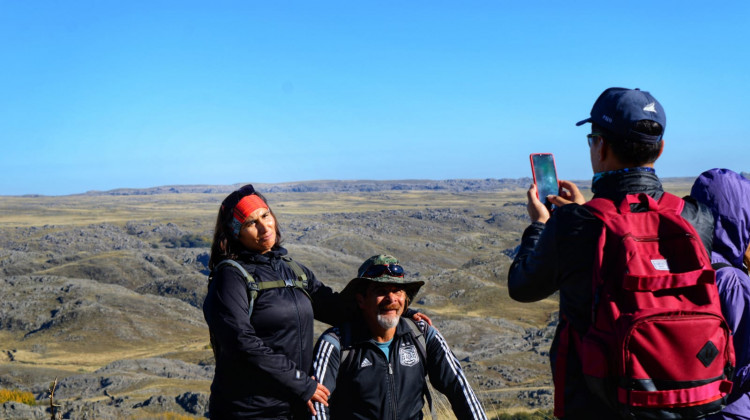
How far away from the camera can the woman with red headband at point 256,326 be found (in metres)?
3.31

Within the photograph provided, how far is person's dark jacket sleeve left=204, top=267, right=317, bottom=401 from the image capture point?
3277 millimetres

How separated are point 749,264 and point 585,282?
122 cm

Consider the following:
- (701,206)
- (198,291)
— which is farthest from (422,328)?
(198,291)

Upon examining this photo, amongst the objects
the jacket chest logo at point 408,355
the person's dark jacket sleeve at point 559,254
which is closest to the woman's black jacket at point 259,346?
the jacket chest logo at point 408,355

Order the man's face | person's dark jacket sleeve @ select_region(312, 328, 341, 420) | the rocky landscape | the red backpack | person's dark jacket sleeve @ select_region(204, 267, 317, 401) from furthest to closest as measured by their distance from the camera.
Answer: the rocky landscape
the man's face
person's dark jacket sleeve @ select_region(312, 328, 341, 420)
person's dark jacket sleeve @ select_region(204, 267, 317, 401)
the red backpack

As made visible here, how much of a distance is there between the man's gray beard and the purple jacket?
1589 mm

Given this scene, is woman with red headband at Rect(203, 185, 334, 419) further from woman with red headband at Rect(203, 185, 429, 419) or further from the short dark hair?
the short dark hair

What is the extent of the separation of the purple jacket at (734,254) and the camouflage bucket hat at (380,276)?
154 cm

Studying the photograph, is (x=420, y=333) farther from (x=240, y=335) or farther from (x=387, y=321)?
(x=240, y=335)

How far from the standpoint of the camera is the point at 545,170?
10.6 feet

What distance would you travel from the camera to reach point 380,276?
372 centimetres

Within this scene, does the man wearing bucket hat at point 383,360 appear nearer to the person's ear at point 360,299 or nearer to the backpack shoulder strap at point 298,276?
the person's ear at point 360,299

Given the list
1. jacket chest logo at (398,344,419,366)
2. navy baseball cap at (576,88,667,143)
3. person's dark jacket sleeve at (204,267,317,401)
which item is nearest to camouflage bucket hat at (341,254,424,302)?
jacket chest logo at (398,344,419,366)

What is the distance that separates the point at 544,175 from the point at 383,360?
51.0 inches
